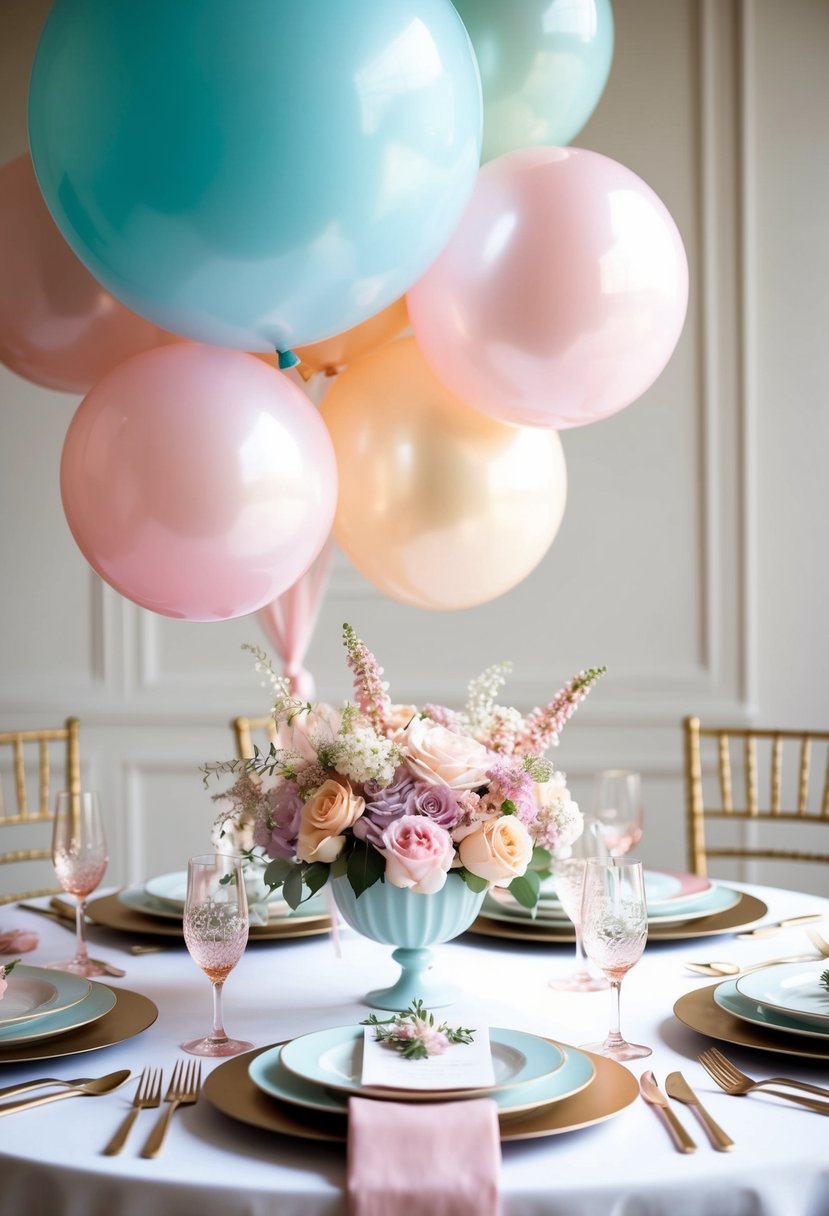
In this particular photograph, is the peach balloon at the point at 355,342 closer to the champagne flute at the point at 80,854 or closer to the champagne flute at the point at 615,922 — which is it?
the champagne flute at the point at 80,854

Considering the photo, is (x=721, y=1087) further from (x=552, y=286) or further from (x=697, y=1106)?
(x=552, y=286)

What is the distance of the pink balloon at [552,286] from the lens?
5.30 ft

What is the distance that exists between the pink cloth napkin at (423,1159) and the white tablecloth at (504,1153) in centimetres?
3

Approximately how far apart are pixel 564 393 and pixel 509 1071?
87 cm

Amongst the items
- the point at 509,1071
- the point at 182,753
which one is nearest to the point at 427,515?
the point at 509,1071

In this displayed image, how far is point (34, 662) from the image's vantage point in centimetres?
406

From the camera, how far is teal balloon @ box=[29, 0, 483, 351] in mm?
1356

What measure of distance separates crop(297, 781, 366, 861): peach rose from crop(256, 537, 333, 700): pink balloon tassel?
3.53ft

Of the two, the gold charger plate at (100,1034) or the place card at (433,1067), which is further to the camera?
the gold charger plate at (100,1034)

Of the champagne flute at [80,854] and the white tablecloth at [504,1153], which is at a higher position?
the champagne flute at [80,854]

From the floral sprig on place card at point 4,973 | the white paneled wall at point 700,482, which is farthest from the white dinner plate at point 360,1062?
the white paneled wall at point 700,482

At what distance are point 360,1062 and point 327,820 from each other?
269 millimetres

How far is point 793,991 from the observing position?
4.67 feet

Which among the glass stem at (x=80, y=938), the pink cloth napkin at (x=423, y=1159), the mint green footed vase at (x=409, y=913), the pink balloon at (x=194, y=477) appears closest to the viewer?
the pink cloth napkin at (x=423, y=1159)
